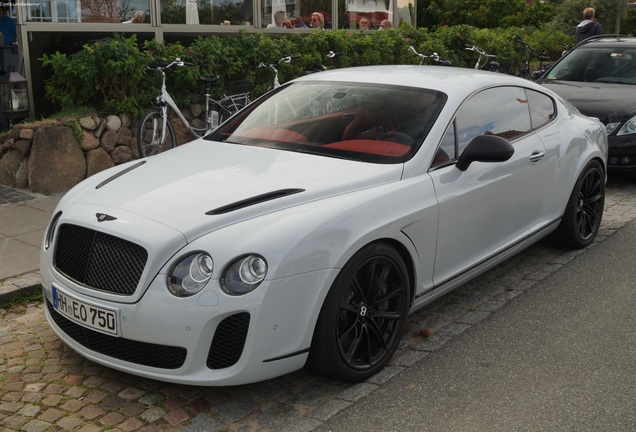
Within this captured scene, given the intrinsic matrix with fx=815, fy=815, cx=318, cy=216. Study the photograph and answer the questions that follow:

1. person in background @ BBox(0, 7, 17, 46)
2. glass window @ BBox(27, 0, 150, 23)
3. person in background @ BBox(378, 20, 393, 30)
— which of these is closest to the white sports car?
glass window @ BBox(27, 0, 150, 23)

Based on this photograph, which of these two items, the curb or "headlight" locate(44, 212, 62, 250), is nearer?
"headlight" locate(44, 212, 62, 250)

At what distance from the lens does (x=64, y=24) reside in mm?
9422

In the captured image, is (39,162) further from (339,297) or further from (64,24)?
(339,297)

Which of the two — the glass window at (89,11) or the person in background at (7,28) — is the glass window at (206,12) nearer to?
the glass window at (89,11)

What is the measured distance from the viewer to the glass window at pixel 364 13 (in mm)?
13524

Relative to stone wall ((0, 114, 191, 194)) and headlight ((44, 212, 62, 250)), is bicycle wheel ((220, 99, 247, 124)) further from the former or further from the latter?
headlight ((44, 212, 62, 250))

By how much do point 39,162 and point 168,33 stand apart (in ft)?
10.7

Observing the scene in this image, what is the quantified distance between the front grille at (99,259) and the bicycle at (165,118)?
4.51m

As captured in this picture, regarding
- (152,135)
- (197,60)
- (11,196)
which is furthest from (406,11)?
(11,196)

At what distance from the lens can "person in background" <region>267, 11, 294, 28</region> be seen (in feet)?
40.2

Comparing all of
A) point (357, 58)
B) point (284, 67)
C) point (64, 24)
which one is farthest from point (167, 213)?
point (357, 58)

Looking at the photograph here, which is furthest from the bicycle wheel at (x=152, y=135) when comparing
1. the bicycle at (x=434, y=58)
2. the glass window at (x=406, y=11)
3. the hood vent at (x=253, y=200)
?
the glass window at (x=406, y=11)

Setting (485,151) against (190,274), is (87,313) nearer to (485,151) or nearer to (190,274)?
(190,274)

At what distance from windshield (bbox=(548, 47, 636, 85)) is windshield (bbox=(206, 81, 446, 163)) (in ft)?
18.9
